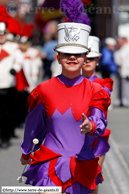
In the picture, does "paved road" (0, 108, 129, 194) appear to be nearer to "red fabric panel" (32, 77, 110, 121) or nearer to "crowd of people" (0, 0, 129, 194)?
"crowd of people" (0, 0, 129, 194)

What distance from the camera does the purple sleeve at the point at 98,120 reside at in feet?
10.4

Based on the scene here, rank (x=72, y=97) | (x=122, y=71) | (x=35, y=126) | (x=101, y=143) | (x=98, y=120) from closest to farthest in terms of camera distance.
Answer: (x=98, y=120), (x=72, y=97), (x=35, y=126), (x=101, y=143), (x=122, y=71)

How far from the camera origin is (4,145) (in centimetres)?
777

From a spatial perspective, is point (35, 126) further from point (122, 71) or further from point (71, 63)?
point (122, 71)

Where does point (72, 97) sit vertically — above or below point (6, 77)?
above

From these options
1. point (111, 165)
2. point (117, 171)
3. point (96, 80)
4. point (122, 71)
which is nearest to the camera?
point (96, 80)

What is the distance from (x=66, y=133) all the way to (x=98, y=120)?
27cm

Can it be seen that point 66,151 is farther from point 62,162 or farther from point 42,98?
point 42,98

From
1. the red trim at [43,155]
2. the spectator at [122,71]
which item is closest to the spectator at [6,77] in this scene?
the red trim at [43,155]

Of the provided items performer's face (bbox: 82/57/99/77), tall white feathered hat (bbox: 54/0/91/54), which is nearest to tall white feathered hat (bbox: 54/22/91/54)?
tall white feathered hat (bbox: 54/0/91/54)

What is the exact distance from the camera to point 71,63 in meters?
3.40

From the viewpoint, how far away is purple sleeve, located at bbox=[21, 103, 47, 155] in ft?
11.3

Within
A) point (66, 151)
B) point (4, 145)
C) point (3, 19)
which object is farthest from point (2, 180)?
point (3, 19)

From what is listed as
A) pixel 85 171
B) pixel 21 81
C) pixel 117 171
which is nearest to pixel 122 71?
pixel 21 81
